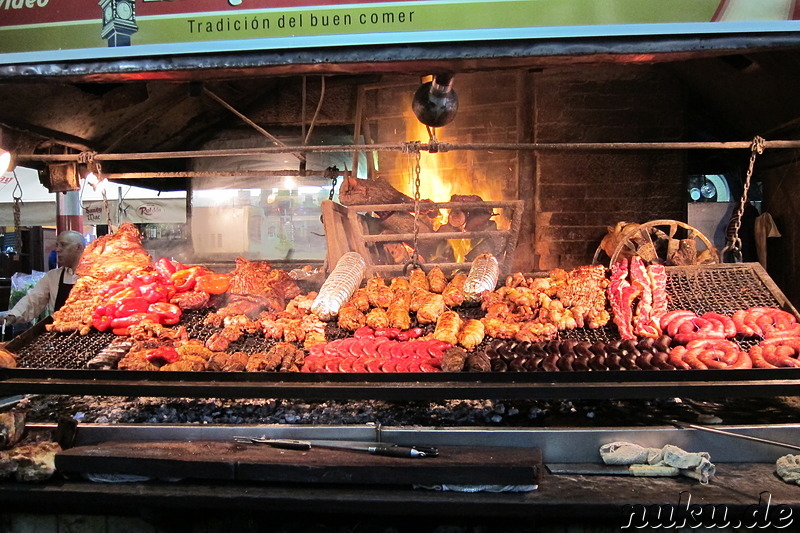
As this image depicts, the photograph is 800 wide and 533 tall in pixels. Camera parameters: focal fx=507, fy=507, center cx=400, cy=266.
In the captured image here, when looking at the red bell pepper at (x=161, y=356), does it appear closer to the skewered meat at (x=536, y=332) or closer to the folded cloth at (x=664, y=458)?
the skewered meat at (x=536, y=332)

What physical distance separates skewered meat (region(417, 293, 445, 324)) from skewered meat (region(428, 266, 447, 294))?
35cm

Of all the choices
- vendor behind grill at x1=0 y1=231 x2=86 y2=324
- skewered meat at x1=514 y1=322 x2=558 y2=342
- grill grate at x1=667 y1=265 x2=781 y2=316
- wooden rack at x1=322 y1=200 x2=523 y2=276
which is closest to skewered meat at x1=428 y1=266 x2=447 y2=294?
wooden rack at x1=322 y1=200 x2=523 y2=276

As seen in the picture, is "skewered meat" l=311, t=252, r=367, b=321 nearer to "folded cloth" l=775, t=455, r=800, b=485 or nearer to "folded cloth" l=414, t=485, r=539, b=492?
"folded cloth" l=414, t=485, r=539, b=492

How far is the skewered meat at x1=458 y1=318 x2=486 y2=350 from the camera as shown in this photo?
14.2 ft

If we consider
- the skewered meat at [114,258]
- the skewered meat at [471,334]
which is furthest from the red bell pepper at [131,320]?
the skewered meat at [471,334]

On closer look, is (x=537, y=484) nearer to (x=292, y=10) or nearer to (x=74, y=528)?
(x=74, y=528)

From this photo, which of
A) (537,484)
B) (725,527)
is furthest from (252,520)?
(725,527)

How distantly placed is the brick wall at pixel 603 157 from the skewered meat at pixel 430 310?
4.02 meters

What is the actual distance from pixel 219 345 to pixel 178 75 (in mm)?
2259

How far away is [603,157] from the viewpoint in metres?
8.21

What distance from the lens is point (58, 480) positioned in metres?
3.23

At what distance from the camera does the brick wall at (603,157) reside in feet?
26.9

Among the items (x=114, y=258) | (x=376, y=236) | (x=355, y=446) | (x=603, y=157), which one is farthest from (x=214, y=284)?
(x=603, y=157)

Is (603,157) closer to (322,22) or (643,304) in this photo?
(643,304)
